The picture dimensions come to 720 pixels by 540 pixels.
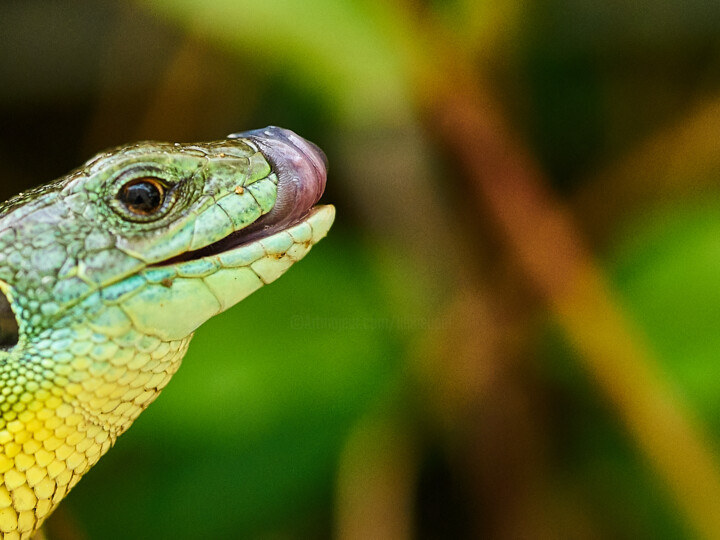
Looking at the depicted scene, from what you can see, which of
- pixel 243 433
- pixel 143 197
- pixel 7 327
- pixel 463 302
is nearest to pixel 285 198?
pixel 143 197

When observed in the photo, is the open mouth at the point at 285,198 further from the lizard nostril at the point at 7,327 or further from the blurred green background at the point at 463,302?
the blurred green background at the point at 463,302

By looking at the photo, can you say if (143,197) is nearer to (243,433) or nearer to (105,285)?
(105,285)

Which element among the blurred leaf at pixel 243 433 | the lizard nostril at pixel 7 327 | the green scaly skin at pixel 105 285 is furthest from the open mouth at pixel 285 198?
the blurred leaf at pixel 243 433

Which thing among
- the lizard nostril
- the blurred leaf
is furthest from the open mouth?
the blurred leaf

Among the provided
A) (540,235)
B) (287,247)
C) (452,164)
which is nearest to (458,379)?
(540,235)

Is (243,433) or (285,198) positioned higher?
(285,198)

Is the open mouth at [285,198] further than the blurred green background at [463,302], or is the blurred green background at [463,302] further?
the blurred green background at [463,302]
